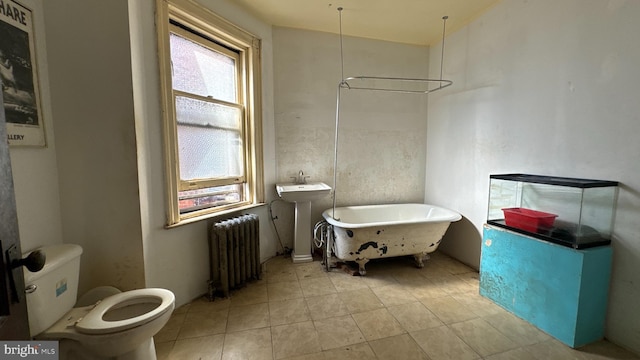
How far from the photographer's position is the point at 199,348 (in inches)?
65.3

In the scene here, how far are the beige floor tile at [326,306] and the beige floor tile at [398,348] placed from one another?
38 centimetres

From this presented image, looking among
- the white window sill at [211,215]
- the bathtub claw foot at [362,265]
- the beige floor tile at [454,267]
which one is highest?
the white window sill at [211,215]

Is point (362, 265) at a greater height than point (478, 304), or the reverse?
point (362, 265)

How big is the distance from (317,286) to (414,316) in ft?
2.87

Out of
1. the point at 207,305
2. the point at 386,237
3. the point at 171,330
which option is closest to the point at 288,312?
the point at 207,305

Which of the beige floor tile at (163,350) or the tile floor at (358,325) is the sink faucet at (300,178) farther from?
the beige floor tile at (163,350)

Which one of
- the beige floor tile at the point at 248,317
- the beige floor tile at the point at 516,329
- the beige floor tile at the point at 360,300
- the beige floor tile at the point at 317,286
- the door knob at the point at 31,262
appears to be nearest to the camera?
the door knob at the point at 31,262

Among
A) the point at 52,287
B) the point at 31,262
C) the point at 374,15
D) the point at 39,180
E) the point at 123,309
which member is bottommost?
the point at 123,309

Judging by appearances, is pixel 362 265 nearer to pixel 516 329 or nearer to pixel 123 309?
pixel 516 329

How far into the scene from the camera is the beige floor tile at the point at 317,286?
232cm

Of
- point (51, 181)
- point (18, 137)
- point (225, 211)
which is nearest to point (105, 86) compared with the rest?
point (18, 137)

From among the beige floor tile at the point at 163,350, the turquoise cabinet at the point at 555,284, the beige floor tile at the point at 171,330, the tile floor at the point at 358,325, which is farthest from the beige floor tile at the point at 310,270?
the turquoise cabinet at the point at 555,284

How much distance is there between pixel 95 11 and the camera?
154 cm

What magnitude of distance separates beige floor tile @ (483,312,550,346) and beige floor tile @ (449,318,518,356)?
5 cm
